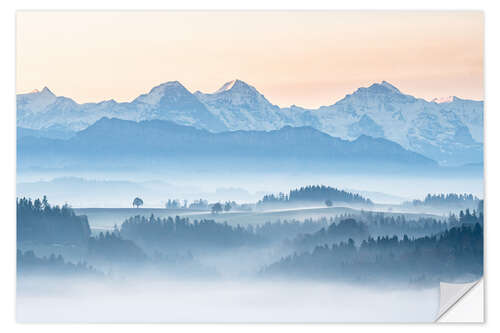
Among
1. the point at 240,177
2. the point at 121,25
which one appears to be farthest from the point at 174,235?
the point at 121,25

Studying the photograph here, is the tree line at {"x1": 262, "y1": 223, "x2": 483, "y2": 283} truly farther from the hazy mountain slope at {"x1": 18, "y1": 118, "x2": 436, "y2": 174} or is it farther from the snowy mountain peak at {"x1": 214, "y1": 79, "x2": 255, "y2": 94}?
the snowy mountain peak at {"x1": 214, "y1": 79, "x2": 255, "y2": 94}

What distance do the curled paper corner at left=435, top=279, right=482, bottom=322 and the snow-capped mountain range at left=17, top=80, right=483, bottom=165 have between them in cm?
83

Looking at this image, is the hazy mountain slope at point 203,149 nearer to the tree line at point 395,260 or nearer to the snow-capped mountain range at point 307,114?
the snow-capped mountain range at point 307,114

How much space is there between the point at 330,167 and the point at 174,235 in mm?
1158

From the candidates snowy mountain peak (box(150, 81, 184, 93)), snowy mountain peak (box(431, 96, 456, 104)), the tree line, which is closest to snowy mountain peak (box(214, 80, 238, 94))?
snowy mountain peak (box(150, 81, 184, 93))

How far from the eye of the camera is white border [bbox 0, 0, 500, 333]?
5.01 m
